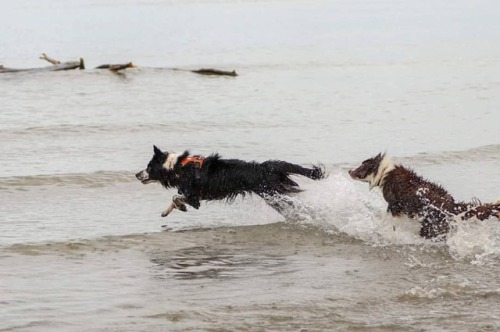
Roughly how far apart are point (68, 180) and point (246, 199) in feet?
12.4

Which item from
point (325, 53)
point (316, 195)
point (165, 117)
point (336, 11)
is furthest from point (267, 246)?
point (336, 11)

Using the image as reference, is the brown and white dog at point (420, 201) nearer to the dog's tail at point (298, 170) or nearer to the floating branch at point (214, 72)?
the dog's tail at point (298, 170)

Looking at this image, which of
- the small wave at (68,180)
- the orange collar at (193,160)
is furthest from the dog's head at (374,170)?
the small wave at (68,180)

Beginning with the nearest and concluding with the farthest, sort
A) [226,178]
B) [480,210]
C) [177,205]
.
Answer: [480,210] < [226,178] < [177,205]

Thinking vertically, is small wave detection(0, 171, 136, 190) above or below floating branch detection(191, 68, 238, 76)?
below

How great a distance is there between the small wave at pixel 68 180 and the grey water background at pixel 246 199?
0.06 meters

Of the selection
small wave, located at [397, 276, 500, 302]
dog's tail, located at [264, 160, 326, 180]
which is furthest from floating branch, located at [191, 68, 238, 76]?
small wave, located at [397, 276, 500, 302]

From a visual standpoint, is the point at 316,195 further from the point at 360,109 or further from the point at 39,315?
the point at 360,109

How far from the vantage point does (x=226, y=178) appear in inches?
460

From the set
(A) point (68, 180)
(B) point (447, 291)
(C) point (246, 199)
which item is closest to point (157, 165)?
(C) point (246, 199)

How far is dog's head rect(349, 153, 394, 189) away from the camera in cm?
1055

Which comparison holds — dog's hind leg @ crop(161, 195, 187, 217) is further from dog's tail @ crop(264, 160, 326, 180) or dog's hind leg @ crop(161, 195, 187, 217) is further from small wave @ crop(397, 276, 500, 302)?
small wave @ crop(397, 276, 500, 302)

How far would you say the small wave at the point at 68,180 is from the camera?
587 inches

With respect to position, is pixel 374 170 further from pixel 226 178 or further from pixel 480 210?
pixel 226 178
